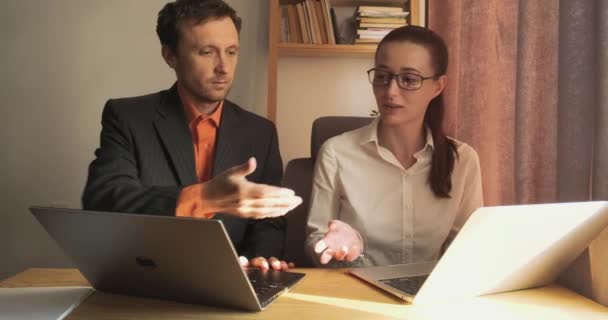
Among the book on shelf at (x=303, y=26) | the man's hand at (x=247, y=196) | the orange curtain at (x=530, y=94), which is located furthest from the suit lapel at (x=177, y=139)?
the orange curtain at (x=530, y=94)

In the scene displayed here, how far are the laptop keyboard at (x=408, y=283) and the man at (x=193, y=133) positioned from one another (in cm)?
46

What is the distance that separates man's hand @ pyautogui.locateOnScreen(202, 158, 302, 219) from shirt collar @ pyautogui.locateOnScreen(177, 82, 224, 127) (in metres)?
0.62

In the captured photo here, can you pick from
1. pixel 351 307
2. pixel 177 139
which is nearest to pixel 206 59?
pixel 177 139

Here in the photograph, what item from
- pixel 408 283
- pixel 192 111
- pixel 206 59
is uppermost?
pixel 206 59

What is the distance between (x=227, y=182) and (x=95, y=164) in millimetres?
649

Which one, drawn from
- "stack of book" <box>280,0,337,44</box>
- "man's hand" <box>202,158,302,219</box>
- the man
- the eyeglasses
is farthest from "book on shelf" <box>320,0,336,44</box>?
"man's hand" <box>202,158,302,219</box>

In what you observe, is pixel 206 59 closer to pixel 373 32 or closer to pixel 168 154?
pixel 168 154

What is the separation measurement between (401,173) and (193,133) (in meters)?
0.63

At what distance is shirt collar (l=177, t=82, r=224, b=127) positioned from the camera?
1.53m

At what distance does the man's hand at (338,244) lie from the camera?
38.1 inches

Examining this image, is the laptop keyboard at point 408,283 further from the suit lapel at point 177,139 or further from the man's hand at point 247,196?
the suit lapel at point 177,139

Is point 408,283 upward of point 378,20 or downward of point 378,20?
downward

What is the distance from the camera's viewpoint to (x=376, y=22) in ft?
7.04

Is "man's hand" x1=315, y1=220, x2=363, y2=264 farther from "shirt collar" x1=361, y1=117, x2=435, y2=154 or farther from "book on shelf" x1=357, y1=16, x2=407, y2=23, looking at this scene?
"book on shelf" x1=357, y1=16, x2=407, y2=23
